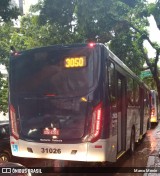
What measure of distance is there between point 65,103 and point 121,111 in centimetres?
230

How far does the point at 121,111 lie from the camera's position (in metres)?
9.05

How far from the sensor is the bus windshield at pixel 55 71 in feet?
23.9

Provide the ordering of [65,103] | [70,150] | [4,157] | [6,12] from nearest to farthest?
[70,150]
[65,103]
[4,157]
[6,12]

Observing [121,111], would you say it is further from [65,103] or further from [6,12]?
[6,12]

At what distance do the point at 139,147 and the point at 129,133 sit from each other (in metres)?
3.69

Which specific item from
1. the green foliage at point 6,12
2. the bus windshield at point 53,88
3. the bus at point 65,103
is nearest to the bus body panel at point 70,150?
the bus at point 65,103

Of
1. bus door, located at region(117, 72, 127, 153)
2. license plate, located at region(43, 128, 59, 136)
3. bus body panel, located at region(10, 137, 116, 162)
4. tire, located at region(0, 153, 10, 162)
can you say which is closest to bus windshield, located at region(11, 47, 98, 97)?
license plate, located at region(43, 128, 59, 136)

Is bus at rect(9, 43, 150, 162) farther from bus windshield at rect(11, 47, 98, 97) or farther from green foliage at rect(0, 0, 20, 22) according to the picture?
green foliage at rect(0, 0, 20, 22)

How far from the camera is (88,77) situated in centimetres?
725

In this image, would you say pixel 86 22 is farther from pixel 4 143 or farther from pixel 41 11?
pixel 4 143

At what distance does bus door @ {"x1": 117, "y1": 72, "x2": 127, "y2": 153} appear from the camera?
8680 mm

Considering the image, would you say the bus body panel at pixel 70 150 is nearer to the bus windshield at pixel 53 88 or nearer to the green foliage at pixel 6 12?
the bus windshield at pixel 53 88

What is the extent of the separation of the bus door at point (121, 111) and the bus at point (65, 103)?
20.0 inches

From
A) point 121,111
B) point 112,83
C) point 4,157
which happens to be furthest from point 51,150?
point 121,111
